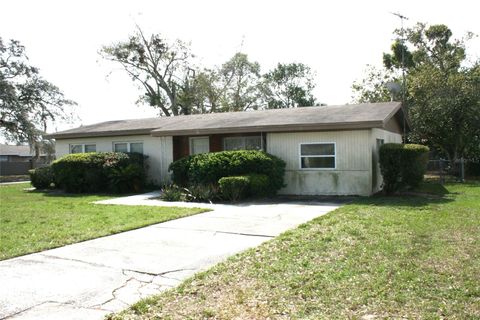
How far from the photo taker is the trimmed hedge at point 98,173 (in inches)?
662

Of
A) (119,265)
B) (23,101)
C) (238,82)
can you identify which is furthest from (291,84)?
(119,265)

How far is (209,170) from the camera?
46.5 ft

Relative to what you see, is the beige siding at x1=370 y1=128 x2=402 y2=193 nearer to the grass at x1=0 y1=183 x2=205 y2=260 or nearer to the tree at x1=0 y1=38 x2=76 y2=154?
the grass at x1=0 y1=183 x2=205 y2=260

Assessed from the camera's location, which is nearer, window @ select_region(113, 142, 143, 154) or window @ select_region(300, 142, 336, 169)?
window @ select_region(300, 142, 336, 169)

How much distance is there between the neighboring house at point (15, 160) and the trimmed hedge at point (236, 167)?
33.5 metres

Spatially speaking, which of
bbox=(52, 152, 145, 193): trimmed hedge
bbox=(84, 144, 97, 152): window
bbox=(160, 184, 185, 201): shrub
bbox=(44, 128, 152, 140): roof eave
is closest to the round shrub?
bbox=(160, 184, 185, 201): shrub

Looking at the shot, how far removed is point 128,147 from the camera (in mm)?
19391

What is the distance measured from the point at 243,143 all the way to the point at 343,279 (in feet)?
40.1

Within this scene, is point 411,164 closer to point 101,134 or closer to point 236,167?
point 236,167

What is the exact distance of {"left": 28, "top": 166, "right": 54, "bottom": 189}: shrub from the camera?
1912 cm

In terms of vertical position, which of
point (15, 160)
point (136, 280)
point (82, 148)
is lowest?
point (136, 280)

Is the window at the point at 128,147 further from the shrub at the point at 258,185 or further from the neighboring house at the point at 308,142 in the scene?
the shrub at the point at 258,185

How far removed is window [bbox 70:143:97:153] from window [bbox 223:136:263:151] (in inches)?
276

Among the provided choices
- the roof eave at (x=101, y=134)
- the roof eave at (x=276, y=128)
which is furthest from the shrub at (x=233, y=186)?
the roof eave at (x=101, y=134)
